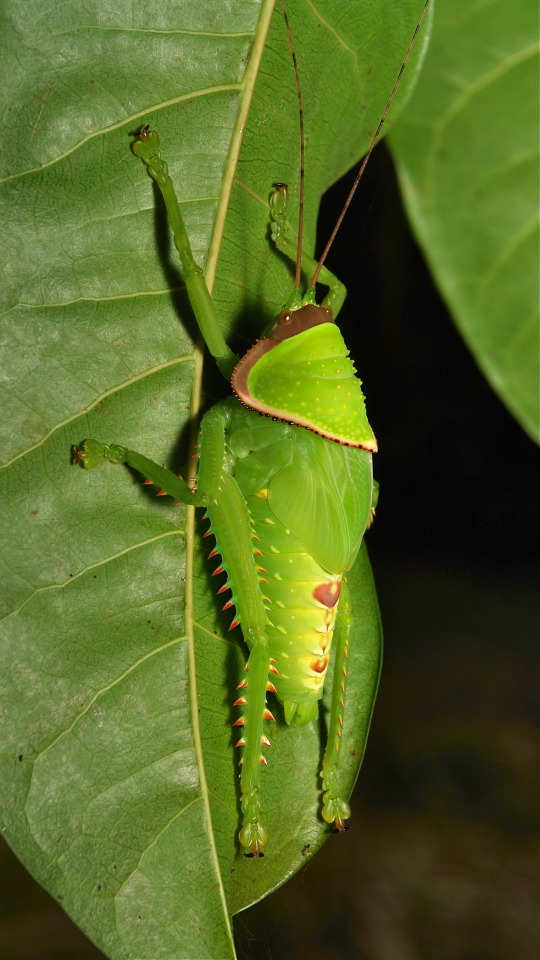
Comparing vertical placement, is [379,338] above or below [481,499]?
above

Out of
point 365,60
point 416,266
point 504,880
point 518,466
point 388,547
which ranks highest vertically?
point 365,60

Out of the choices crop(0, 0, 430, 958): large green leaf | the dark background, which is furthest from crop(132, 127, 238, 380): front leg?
the dark background

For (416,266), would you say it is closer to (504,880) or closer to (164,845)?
(164,845)

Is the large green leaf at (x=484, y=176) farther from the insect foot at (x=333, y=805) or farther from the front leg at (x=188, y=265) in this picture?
the insect foot at (x=333, y=805)

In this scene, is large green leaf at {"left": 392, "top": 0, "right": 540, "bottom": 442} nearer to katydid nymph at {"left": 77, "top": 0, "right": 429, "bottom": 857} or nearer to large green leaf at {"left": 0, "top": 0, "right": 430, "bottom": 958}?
large green leaf at {"left": 0, "top": 0, "right": 430, "bottom": 958}

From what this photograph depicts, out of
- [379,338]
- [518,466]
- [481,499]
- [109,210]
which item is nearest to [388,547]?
[481,499]

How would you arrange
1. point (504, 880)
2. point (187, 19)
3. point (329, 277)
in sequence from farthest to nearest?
point (504, 880) → point (329, 277) → point (187, 19)

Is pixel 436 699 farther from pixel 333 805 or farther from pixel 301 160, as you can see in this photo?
pixel 301 160

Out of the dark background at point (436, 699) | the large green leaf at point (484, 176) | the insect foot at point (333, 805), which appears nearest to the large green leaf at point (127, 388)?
the insect foot at point (333, 805)
